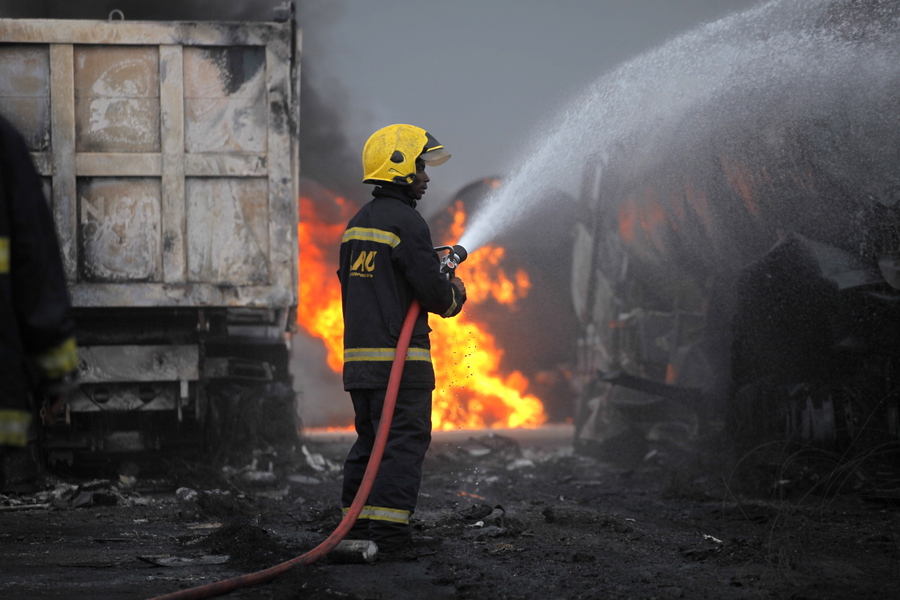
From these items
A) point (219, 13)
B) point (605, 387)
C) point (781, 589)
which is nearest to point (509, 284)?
point (605, 387)

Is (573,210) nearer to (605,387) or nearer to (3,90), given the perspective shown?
(605,387)

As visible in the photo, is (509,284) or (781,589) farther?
(509,284)

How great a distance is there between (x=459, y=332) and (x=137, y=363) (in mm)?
4024

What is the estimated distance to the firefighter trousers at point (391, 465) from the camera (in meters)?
3.67

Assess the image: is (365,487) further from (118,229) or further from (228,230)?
(118,229)

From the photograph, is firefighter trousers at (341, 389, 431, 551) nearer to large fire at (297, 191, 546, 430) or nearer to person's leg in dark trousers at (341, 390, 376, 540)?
person's leg in dark trousers at (341, 390, 376, 540)

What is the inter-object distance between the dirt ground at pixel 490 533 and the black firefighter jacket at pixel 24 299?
1.13 m

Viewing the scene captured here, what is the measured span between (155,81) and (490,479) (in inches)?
139

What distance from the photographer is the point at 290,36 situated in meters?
5.31

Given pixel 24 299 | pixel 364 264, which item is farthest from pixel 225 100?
pixel 24 299

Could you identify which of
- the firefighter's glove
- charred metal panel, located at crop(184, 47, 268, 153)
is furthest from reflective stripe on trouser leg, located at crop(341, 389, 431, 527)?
charred metal panel, located at crop(184, 47, 268, 153)

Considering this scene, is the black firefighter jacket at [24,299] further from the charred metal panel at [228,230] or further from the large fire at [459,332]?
the large fire at [459,332]

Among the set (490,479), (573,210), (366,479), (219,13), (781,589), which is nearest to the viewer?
(781,589)

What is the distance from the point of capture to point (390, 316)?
3.77 m
